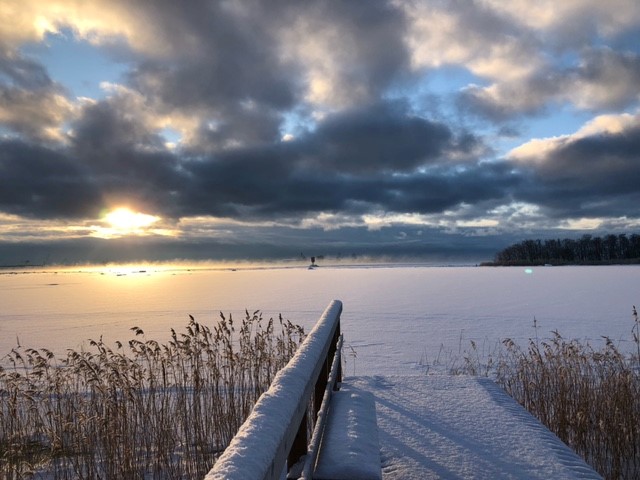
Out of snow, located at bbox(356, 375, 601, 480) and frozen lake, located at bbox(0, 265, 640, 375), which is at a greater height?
snow, located at bbox(356, 375, 601, 480)

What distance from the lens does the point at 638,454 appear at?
18.4ft

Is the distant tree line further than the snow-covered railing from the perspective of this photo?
Yes

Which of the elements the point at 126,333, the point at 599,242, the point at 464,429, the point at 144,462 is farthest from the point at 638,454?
the point at 599,242

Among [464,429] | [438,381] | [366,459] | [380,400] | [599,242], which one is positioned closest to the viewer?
[366,459]

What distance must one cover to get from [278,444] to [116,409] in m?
4.59

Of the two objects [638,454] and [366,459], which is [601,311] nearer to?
[638,454]

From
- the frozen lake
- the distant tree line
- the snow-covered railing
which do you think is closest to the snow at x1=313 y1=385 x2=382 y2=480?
the snow-covered railing

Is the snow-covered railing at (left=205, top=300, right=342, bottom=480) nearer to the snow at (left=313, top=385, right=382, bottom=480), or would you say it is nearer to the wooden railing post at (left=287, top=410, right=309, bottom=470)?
the wooden railing post at (left=287, top=410, right=309, bottom=470)

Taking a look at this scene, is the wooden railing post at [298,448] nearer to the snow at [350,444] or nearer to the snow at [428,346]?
the snow at [350,444]

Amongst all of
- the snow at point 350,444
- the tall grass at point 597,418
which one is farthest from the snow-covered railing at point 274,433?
the tall grass at point 597,418

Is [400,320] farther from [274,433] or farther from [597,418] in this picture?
[274,433]

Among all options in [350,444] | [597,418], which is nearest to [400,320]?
[597,418]

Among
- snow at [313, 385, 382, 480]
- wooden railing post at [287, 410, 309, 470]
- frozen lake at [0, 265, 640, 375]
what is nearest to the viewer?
wooden railing post at [287, 410, 309, 470]

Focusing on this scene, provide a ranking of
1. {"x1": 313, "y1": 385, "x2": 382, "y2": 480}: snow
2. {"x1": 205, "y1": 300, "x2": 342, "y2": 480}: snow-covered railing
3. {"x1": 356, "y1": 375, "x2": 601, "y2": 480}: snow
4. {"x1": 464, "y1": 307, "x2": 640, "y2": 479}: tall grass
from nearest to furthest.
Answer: {"x1": 205, "y1": 300, "x2": 342, "y2": 480}: snow-covered railing < {"x1": 313, "y1": 385, "x2": 382, "y2": 480}: snow < {"x1": 356, "y1": 375, "x2": 601, "y2": 480}: snow < {"x1": 464, "y1": 307, "x2": 640, "y2": 479}: tall grass
